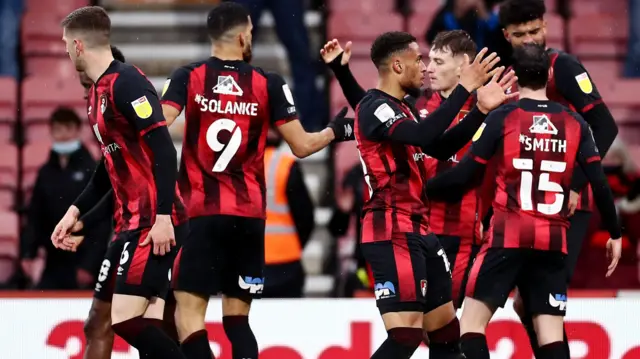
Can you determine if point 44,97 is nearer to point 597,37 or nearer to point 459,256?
point 597,37

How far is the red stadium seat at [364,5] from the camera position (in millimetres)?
12367

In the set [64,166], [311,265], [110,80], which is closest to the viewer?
[110,80]

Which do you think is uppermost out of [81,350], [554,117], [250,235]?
[554,117]

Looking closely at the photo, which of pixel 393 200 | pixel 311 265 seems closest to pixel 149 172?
pixel 393 200

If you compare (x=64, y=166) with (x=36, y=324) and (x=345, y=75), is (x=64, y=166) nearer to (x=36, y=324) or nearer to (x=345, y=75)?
(x=36, y=324)

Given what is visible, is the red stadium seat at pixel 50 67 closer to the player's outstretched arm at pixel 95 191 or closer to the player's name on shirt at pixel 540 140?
the player's outstretched arm at pixel 95 191

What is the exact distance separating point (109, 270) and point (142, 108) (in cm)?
91

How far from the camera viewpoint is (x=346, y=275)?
10.4m

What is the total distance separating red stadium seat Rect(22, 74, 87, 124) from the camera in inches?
464

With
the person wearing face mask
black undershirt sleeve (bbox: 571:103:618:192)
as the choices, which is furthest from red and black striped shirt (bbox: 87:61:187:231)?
the person wearing face mask

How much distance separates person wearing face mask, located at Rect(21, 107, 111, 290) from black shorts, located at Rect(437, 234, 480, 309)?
2969 millimetres

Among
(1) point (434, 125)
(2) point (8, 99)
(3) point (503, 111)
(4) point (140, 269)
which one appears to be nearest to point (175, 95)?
(4) point (140, 269)

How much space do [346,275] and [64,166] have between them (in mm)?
2253

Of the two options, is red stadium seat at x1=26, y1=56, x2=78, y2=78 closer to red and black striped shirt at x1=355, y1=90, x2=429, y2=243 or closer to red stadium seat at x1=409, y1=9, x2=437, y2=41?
red stadium seat at x1=409, y1=9, x2=437, y2=41
